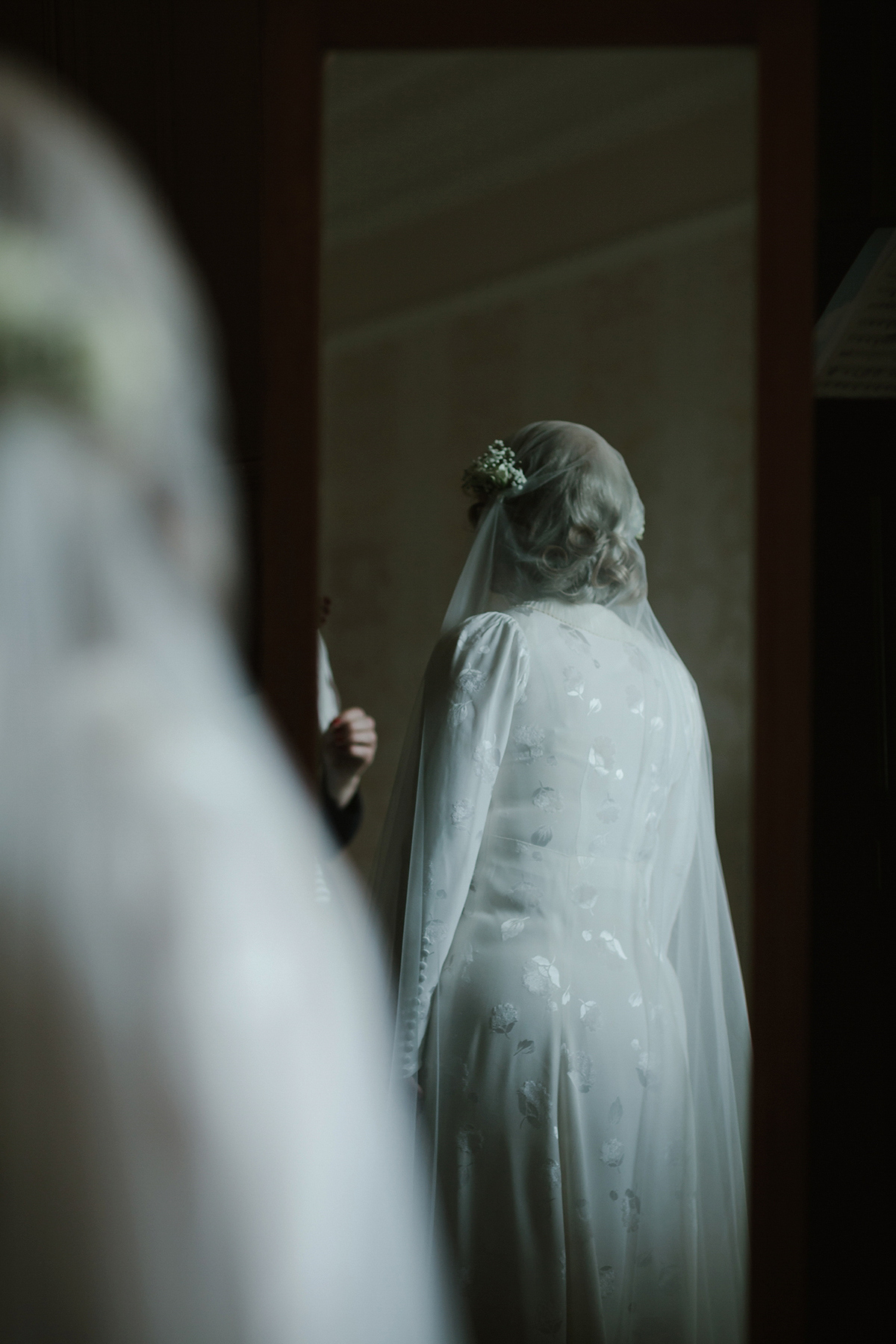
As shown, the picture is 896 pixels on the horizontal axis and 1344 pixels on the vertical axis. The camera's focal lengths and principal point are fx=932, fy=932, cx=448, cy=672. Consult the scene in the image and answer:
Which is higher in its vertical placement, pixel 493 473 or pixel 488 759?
pixel 493 473

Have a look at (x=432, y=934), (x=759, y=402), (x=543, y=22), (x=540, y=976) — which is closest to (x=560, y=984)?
(x=540, y=976)

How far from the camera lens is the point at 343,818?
78cm

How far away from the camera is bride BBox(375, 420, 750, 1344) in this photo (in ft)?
2.60

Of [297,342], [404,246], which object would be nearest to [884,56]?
[404,246]

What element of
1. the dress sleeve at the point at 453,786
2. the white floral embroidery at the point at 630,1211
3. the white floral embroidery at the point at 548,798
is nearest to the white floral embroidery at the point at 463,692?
the dress sleeve at the point at 453,786

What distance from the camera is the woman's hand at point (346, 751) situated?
0.78 meters

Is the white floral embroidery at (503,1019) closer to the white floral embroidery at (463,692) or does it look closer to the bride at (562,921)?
the bride at (562,921)

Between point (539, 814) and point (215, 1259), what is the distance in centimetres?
45

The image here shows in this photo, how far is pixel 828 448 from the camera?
33.1 inches

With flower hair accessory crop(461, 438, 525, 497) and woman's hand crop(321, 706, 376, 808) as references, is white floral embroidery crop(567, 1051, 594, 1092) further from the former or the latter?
flower hair accessory crop(461, 438, 525, 497)

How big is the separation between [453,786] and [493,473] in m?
0.28

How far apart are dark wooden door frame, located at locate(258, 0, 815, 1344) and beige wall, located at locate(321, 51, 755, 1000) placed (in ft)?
0.05

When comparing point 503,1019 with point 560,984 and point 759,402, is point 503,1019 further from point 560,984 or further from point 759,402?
point 759,402

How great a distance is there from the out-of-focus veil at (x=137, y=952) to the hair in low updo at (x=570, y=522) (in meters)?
0.32
